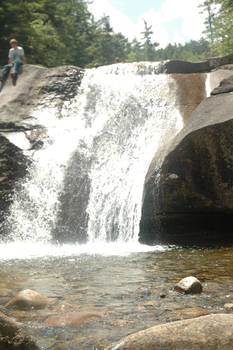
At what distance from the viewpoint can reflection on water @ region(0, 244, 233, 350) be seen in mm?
3070

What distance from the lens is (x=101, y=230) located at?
907 centimetres

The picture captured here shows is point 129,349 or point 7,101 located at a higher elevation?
point 7,101

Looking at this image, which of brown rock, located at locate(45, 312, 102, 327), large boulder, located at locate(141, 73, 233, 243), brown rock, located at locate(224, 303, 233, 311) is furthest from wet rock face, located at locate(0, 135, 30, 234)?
brown rock, located at locate(224, 303, 233, 311)

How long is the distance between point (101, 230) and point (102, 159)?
6.91ft

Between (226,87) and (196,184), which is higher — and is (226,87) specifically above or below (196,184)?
above

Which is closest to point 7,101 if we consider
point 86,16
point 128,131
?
point 128,131

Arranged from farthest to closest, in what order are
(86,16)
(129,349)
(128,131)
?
(86,16) → (128,131) → (129,349)

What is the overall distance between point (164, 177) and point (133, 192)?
50.9 inches

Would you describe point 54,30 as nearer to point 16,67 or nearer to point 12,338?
point 16,67

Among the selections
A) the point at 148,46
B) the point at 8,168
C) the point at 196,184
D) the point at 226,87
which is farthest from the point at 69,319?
the point at 148,46

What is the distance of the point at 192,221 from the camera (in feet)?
27.8

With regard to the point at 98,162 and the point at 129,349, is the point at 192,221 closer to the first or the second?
the point at 98,162

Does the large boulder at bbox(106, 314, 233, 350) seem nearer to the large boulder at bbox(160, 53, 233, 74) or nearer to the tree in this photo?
the large boulder at bbox(160, 53, 233, 74)

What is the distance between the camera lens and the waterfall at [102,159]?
9.20 metres
